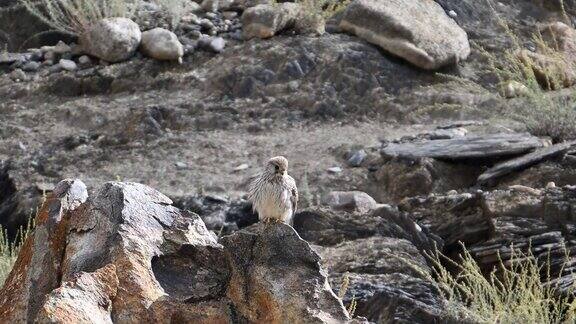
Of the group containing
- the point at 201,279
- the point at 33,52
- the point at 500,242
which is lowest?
the point at 33,52

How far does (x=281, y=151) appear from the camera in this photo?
39.3ft

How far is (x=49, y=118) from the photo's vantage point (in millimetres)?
12688

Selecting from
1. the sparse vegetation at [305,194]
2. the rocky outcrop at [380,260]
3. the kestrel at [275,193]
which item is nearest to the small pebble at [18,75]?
the sparse vegetation at [305,194]

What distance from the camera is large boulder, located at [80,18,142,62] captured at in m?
13.4

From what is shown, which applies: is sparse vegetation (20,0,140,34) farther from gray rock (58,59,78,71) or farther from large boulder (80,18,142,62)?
gray rock (58,59,78,71)

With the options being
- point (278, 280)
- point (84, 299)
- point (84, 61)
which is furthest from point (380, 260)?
point (84, 61)

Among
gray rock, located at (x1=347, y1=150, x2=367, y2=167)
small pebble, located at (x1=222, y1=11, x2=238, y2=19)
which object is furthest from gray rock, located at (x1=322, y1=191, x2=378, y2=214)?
small pebble, located at (x1=222, y1=11, x2=238, y2=19)

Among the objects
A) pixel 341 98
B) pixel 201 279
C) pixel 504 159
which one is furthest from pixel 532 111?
pixel 201 279

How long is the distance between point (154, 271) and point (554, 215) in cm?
395

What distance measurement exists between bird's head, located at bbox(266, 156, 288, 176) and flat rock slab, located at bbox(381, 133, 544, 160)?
117 inches

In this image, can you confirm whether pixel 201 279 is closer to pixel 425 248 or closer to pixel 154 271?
pixel 154 271

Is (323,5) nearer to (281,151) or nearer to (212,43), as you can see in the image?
(212,43)

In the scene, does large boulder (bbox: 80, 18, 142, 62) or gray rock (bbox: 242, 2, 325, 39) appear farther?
gray rock (bbox: 242, 2, 325, 39)

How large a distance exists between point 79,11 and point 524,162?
497cm
